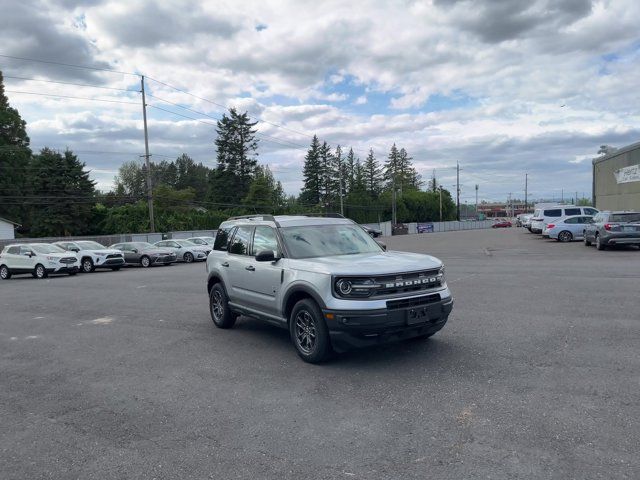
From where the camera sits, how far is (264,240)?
25.0 ft

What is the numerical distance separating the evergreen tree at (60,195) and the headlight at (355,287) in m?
61.5

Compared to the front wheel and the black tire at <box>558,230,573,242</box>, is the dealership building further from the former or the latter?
Answer: the front wheel

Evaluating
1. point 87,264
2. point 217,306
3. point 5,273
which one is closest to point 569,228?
point 87,264

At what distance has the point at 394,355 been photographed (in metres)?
6.52

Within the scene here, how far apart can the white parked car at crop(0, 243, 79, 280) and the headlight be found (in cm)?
2091

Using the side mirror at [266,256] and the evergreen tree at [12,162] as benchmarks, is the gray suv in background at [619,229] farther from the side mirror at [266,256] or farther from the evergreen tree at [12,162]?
the evergreen tree at [12,162]

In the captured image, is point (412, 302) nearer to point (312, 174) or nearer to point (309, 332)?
point (309, 332)

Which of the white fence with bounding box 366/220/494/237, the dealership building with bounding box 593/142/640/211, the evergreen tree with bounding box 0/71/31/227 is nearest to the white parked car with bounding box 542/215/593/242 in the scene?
the dealership building with bounding box 593/142/640/211

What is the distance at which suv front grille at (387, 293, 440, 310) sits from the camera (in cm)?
582

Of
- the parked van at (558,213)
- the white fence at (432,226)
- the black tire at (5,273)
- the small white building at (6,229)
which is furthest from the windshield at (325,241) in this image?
the white fence at (432,226)

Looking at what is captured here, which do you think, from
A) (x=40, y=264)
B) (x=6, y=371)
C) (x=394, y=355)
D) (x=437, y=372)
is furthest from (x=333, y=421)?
(x=40, y=264)

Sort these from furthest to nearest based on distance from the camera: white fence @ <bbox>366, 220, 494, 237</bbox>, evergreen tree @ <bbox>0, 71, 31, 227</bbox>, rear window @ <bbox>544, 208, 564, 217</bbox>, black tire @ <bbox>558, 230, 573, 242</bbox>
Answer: white fence @ <bbox>366, 220, 494, 237</bbox>
evergreen tree @ <bbox>0, 71, 31, 227</bbox>
rear window @ <bbox>544, 208, 564, 217</bbox>
black tire @ <bbox>558, 230, 573, 242</bbox>

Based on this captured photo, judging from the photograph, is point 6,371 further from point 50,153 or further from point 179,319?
point 50,153

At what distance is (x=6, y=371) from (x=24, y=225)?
65347 mm
